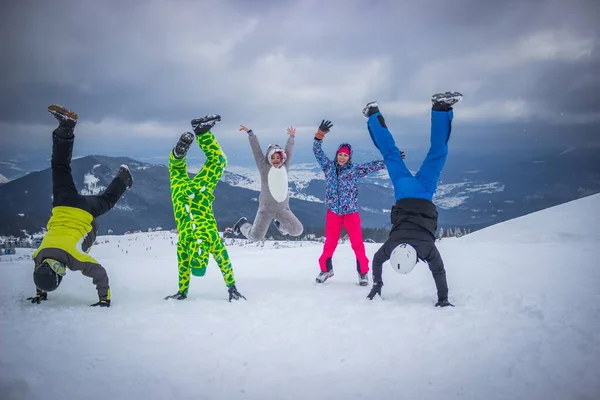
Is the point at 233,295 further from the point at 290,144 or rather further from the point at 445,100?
the point at 445,100

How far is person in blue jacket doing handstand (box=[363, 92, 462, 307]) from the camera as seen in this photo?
210 inches

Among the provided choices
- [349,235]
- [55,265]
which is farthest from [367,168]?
[55,265]

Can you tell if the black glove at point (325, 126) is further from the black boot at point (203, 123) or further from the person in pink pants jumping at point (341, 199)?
the black boot at point (203, 123)

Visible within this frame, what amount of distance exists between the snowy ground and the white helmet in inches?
22.1

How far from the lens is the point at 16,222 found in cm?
10756

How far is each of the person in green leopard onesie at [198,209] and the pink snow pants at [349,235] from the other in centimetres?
207

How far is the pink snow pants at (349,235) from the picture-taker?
281 inches

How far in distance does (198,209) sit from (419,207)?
11.3 ft

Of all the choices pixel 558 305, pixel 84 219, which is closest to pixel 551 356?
pixel 558 305

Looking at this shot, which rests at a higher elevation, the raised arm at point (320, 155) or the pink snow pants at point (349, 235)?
the raised arm at point (320, 155)

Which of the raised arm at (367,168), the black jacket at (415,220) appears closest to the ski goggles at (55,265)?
the black jacket at (415,220)

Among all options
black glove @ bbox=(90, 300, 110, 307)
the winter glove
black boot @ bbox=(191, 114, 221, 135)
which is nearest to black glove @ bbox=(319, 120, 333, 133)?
the winter glove

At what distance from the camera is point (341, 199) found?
7.20m

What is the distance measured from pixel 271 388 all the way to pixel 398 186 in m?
3.66
